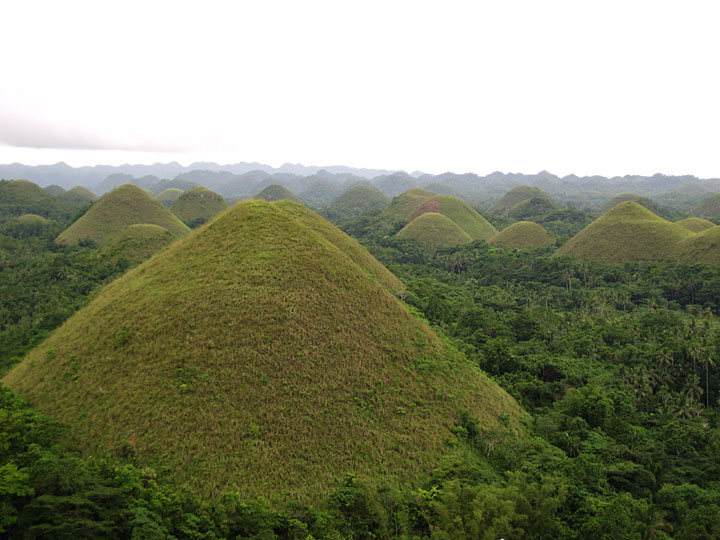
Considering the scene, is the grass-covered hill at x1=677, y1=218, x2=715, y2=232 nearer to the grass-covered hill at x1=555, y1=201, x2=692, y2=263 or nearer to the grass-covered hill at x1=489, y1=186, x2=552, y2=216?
the grass-covered hill at x1=555, y1=201, x2=692, y2=263

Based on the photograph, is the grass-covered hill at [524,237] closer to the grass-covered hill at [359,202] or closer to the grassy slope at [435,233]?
the grassy slope at [435,233]

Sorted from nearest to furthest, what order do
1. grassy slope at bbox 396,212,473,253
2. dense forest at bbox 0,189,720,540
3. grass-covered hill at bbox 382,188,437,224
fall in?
dense forest at bbox 0,189,720,540
grassy slope at bbox 396,212,473,253
grass-covered hill at bbox 382,188,437,224

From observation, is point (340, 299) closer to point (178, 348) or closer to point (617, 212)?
point (178, 348)

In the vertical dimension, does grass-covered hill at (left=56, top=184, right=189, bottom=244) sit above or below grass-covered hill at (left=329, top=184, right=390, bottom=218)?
below

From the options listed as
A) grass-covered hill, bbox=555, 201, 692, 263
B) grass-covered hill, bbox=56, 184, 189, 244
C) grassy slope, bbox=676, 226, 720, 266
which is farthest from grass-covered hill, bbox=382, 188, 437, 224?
grassy slope, bbox=676, 226, 720, 266

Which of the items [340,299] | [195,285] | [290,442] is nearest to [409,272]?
[340,299]

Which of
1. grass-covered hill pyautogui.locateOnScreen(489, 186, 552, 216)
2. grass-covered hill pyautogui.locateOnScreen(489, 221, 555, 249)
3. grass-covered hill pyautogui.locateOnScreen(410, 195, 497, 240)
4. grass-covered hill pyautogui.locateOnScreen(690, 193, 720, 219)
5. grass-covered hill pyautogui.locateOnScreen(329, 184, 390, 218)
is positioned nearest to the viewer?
grass-covered hill pyautogui.locateOnScreen(489, 221, 555, 249)

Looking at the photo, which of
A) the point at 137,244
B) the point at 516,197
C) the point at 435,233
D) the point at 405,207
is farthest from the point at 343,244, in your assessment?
the point at 516,197

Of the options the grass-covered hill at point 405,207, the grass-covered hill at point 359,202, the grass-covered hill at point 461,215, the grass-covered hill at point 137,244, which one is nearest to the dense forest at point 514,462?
the grass-covered hill at point 137,244
